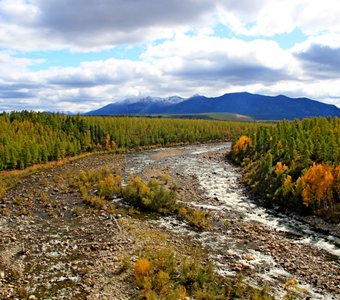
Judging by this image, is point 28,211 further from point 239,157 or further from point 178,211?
point 239,157

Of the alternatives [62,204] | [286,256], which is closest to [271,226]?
[286,256]

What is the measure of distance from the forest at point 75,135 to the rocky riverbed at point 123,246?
97.6ft

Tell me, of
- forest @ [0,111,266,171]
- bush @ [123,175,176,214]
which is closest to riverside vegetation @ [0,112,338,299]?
bush @ [123,175,176,214]

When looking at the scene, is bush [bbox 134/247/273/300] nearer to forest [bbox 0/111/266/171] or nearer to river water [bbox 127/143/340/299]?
river water [bbox 127/143/340/299]

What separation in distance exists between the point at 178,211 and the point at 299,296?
1709 cm

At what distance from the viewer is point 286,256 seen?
24516 millimetres

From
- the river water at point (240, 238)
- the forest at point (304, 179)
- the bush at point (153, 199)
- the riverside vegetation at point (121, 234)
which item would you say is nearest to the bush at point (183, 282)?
the riverside vegetation at point (121, 234)

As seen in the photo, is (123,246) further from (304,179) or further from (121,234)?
(304,179)

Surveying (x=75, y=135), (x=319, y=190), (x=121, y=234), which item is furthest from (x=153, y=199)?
(x=75, y=135)

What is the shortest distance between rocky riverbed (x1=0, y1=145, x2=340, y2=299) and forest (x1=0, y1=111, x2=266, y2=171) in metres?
29.7

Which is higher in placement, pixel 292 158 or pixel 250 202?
pixel 292 158

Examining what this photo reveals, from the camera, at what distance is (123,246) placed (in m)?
24.9

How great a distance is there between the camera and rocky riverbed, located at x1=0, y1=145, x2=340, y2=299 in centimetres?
1973

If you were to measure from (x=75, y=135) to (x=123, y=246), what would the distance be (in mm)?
80536
